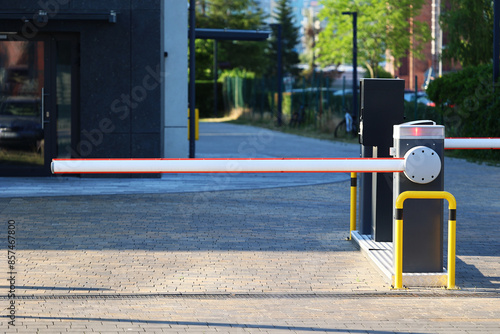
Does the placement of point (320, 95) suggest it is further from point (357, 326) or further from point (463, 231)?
point (357, 326)

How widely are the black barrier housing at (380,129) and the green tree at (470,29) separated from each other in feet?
69.3

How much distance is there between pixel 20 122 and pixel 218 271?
8.40m

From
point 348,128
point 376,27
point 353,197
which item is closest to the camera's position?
point 353,197

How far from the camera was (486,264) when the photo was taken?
8.13 metres

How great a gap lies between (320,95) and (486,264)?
2697 cm

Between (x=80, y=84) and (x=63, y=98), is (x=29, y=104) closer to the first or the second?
(x=63, y=98)

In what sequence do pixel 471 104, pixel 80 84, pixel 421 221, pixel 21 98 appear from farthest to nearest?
pixel 471 104
pixel 80 84
pixel 21 98
pixel 421 221

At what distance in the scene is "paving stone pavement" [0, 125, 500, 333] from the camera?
6.05m

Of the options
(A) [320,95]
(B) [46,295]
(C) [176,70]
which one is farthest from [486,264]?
(A) [320,95]

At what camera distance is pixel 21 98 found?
15109 mm

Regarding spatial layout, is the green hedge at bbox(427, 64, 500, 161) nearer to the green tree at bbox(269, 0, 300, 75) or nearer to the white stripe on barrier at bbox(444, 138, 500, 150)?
the white stripe on barrier at bbox(444, 138, 500, 150)

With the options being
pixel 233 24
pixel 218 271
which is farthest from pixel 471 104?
pixel 233 24

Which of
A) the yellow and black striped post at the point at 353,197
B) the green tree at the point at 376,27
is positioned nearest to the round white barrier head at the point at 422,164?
the yellow and black striped post at the point at 353,197

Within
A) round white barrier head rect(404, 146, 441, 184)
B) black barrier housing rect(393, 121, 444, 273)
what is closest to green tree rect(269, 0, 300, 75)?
black barrier housing rect(393, 121, 444, 273)
